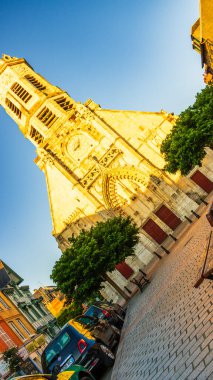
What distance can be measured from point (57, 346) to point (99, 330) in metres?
1.60

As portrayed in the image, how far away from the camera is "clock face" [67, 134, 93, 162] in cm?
3681

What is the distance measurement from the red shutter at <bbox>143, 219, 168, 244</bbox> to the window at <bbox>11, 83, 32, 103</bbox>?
22682mm

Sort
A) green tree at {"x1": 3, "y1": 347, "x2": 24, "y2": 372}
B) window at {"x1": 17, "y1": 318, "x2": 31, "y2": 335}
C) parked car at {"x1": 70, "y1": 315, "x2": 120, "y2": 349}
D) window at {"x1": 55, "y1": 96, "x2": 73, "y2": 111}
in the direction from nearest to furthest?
parked car at {"x1": 70, "y1": 315, "x2": 120, "y2": 349} → green tree at {"x1": 3, "y1": 347, "x2": 24, "y2": 372} → window at {"x1": 17, "y1": 318, "x2": 31, "y2": 335} → window at {"x1": 55, "y1": 96, "x2": 73, "y2": 111}

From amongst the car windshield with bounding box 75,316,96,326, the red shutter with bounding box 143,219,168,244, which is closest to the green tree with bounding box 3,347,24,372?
the red shutter with bounding box 143,219,168,244

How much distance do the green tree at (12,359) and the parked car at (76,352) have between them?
18991 mm

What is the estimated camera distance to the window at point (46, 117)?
39375 millimetres

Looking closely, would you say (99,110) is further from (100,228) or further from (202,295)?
(202,295)

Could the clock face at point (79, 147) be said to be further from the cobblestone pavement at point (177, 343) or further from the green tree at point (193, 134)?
the cobblestone pavement at point (177, 343)

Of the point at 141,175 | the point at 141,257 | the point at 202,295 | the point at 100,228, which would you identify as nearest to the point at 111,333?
the point at 202,295

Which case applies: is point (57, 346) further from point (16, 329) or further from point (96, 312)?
point (16, 329)

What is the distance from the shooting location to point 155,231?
1272 inches

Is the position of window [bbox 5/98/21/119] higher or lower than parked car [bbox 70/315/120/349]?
higher

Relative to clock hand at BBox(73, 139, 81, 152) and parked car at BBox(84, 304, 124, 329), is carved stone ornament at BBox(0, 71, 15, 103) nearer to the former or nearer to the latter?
clock hand at BBox(73, 139, 81, 152)

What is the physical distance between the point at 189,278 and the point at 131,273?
22.2 m
